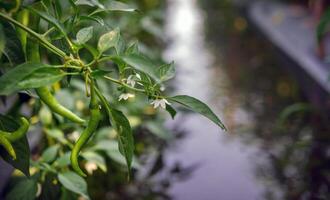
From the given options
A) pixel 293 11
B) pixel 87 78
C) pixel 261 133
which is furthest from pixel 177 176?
pixel 293 11

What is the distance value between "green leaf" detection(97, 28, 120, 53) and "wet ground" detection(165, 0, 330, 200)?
139 cm

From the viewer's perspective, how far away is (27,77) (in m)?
0.67

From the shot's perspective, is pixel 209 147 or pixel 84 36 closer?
pixel 84 36

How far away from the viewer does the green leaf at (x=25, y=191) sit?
111 cm

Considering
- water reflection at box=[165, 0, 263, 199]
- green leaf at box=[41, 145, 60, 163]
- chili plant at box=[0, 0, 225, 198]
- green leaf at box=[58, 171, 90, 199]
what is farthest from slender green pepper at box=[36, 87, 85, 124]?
water reflection at box=[165, 0, 263, 199]

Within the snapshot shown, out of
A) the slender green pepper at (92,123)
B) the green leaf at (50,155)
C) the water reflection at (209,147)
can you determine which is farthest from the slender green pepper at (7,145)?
the water reflection at (209,147)

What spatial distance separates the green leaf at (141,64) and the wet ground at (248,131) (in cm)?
143

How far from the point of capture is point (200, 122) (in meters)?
2.88

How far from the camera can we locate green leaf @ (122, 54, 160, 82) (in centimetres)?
67

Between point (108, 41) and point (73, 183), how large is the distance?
50 cm

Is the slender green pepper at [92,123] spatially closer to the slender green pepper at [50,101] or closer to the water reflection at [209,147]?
the slender green pepper at [50,101]

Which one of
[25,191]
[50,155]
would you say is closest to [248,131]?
[50,155]

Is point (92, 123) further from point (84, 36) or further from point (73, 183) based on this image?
point (73, 183)

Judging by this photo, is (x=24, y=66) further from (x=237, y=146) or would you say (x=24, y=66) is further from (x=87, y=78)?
(x=237, y=146)
